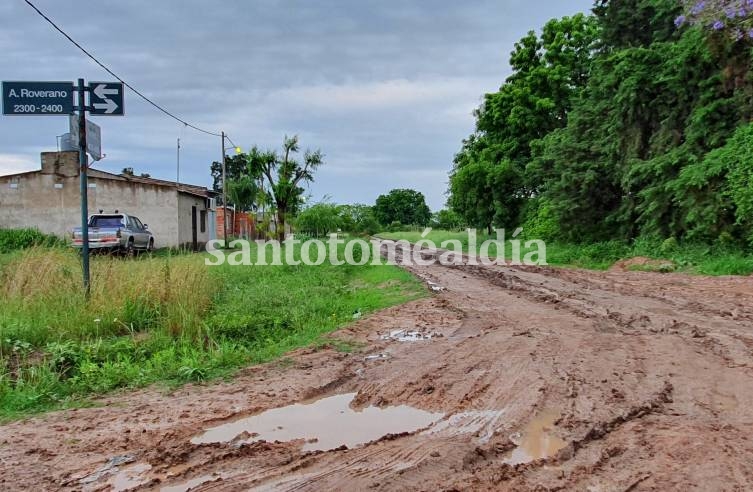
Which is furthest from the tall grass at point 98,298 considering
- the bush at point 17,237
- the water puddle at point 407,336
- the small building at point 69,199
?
the small building at point 69,199

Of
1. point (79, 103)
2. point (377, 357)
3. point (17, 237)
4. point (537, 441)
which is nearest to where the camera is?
point (537, 441)

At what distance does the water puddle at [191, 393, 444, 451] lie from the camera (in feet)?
12.2

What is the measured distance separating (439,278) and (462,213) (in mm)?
18370

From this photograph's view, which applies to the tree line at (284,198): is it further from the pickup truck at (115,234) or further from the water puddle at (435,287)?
the water puddle at (435,287)

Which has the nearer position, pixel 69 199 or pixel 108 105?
pixel 108 105

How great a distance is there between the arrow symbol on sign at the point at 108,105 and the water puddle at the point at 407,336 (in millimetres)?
4887

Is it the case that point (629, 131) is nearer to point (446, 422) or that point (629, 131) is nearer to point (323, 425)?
point (446, 422)

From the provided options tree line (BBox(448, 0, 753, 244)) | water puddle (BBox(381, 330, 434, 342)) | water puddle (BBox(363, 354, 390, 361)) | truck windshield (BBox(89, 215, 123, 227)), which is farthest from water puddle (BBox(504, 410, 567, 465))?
truck windshield (BBox(89, 215, 123, 227))

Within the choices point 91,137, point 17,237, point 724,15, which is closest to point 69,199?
point 17,237

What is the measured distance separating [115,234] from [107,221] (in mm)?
1390

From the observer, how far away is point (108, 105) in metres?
7.19

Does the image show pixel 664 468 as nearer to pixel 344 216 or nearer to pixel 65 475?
pixel 65 475

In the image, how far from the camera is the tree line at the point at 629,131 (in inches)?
514

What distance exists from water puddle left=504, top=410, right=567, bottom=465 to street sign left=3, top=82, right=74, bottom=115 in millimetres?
6965
